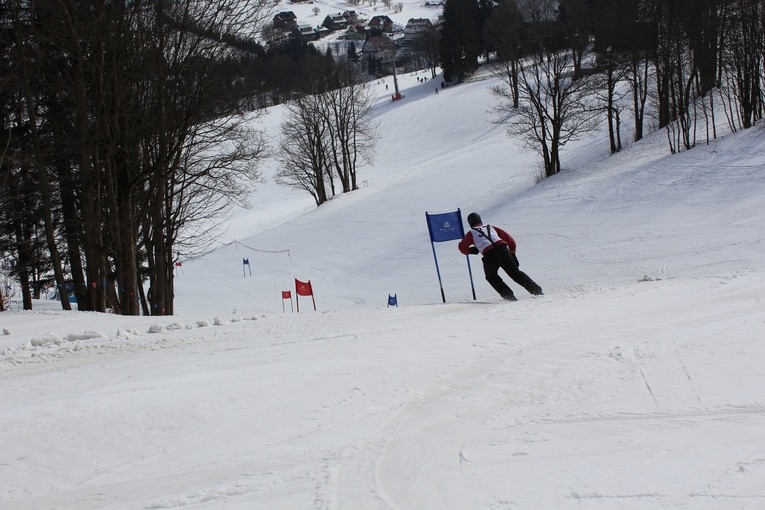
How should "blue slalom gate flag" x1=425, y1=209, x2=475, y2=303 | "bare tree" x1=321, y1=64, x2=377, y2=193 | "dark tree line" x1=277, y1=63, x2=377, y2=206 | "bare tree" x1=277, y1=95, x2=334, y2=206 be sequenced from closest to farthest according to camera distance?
"blue slalom gate flag" x1=425, y1=209, x2=475, y2=303 → "bare tree" x1=277, y1=95, x2=334, y2=206 → "dark tree line" x1=277, y1=63, x2=377, y2=206 → "bare tree" x1=321, y1=64, x2=377, y2=193

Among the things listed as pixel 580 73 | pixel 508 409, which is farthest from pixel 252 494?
pixel 580 73

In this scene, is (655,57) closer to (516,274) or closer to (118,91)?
(516,274)

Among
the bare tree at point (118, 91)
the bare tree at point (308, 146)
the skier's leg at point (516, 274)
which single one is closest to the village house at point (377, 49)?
the bare tree at point (308, 146)

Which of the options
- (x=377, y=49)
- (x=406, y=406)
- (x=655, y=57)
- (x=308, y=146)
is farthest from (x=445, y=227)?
(x=377, y=49)

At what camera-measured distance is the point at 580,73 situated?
131ft

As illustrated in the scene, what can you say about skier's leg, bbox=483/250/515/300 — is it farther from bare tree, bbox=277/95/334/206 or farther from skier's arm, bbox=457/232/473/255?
bare tree, bbox=277/95/334/206

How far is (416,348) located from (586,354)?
1686mm

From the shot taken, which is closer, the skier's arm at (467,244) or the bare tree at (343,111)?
the skier's arm at (467,244)

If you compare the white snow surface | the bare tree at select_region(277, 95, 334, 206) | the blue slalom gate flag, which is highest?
the bare tree at select_region(277, 95, 334, 206)

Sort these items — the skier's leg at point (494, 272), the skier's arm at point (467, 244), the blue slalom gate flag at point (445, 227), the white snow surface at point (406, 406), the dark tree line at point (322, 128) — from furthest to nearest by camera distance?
the dark tree line at point (322, 128) → the blue slalom gate flag at point (445, 227) → the skier's arm at point (467, 244) → the skier's leg at point (494, 272) → the white snow surface at point (406, 406)

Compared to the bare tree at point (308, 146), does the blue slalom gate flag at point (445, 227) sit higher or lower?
lower

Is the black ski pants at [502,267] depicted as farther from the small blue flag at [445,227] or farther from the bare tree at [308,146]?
the bare tree at [308,146]

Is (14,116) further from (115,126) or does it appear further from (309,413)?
(309,413)

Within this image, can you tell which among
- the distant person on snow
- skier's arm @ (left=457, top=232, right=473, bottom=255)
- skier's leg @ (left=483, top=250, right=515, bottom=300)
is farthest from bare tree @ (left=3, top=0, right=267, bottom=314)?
skier's leg @ (left=483, top=250, right=515, bottom=300)
